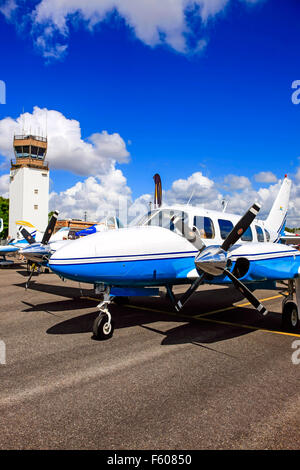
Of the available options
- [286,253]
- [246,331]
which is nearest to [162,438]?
[246,331]

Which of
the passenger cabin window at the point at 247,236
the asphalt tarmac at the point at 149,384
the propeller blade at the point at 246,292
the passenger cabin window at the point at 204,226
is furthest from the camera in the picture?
the passenger cabin window at the point at 247,236

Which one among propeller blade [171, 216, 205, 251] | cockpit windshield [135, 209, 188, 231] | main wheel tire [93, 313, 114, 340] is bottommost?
main wheel tire [93, 313, 114, 340]

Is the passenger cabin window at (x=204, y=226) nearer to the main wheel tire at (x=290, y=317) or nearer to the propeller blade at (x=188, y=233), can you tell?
the propeller blade at (x=188, y=233)

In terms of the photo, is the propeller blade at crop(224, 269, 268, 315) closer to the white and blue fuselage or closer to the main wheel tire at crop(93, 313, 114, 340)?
the white and blue fuselage

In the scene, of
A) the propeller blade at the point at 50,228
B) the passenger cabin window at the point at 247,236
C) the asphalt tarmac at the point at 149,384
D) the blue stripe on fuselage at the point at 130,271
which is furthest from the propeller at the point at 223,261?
the propeller blade at the point at 50,228

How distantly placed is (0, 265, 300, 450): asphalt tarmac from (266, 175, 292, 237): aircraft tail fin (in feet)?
16.7

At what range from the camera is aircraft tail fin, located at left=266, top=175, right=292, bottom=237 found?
13.7 m

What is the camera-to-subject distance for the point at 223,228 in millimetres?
10211

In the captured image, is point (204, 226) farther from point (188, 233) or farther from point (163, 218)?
point (163, 218)

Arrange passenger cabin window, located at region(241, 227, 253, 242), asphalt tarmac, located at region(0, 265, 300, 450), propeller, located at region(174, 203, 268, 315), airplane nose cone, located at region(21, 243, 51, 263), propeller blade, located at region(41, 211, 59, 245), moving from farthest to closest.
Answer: propeller blade, located at region(41, 211, 59, 245) < airplane nose cone, located at region(21, 243, 51, 263) < passenger cabin window, located at region(241, 227, 253, 242) < propeller, located at region(174, 203, 268, 315) < asphalt tarmac, located at region(0, 265, 300, 450)

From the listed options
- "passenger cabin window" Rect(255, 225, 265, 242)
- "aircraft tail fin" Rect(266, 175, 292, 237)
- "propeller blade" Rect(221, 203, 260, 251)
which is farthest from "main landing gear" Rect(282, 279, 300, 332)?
"aircraft tail fin" Rect(266, 175, 292, 237)

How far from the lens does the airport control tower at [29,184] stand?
6088 centimetres

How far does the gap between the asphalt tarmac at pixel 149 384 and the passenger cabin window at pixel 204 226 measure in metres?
2.61
